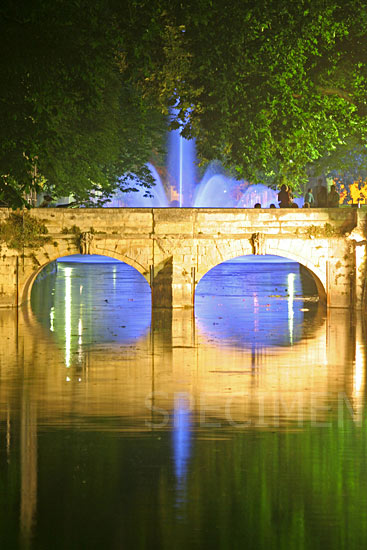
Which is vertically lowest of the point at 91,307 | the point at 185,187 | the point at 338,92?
the point at 91,307

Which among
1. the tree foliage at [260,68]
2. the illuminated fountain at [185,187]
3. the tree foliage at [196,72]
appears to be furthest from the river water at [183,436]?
the illuminated fountain at [185,187]

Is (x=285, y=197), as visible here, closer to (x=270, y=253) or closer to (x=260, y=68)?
(x=270, y=253)

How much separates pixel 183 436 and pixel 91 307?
64.4ft

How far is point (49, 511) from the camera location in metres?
10.3

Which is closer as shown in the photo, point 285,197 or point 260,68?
point 260,68

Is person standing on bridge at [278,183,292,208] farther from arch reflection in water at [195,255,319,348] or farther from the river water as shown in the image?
the river water

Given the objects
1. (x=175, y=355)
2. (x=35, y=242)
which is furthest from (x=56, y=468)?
(x=35, y=242)

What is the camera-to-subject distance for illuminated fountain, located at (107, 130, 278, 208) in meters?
98.2

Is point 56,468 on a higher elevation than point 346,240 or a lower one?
lower

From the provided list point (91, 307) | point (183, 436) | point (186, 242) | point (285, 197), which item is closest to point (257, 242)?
point (186, 242)

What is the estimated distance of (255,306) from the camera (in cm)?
3362

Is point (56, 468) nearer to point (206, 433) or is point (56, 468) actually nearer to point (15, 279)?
point (206, 433)

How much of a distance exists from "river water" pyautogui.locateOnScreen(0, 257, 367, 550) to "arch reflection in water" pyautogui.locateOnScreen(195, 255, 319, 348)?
0.67ft

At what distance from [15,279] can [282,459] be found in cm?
1952
